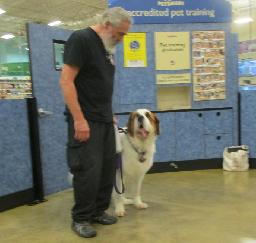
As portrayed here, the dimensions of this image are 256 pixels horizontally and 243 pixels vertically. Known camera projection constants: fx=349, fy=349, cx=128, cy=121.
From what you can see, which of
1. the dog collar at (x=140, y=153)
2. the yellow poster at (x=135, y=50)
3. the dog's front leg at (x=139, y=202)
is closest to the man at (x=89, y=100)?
the dog collar at (x=140, y=153)

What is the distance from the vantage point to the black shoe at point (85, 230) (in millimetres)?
A: 2498

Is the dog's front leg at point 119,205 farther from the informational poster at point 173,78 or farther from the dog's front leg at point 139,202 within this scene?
the informational poster at point 173,78

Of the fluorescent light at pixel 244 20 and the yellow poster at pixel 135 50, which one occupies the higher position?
the fluorescent light at pixel 244 20

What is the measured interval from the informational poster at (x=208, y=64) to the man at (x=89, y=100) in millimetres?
2126

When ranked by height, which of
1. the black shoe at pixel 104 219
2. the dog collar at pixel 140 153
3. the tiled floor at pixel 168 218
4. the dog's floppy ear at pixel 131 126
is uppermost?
the dog's floppy ear at pixel 131 126

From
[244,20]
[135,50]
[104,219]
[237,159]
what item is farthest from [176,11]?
[244,20]

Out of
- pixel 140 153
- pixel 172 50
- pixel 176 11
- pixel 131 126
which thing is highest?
pixel 176 11

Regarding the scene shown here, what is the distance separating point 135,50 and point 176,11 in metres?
0.72

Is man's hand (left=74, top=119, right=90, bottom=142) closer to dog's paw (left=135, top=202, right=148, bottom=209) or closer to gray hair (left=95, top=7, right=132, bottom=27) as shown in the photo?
gray hair (left=95, top=7, right=132, bottom=27)

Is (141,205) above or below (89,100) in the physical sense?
below

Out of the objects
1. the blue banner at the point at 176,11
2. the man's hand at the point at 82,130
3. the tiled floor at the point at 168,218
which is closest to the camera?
the man's hand at the point at 82,130

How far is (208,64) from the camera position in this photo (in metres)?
4.47

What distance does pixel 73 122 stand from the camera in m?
2.44

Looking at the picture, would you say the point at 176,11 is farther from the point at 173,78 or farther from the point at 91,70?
the point at 91,70
